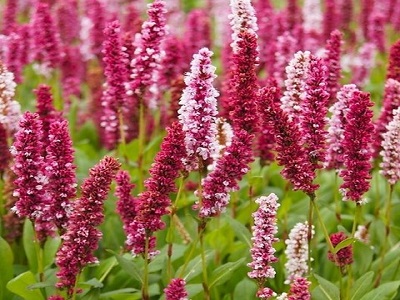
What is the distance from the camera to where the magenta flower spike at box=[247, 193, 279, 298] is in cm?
395

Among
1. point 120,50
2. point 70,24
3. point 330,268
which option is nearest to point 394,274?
point 330,268

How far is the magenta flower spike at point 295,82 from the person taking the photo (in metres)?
4.72

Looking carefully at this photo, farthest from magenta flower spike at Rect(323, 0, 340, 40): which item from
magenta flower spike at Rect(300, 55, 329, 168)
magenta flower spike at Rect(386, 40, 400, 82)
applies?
magenta flower spike at Rect(300, 55, 329, 168)

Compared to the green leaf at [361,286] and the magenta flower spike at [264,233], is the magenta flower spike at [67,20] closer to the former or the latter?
the green leaf at [361,286]

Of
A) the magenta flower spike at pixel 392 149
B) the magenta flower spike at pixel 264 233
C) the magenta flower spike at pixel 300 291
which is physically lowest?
the magenta flower spike at pixel 300 291

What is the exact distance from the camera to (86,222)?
4.07m

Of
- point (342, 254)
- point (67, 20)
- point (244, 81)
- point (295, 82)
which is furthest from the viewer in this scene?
point (67, 20)

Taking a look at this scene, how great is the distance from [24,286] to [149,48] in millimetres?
1606

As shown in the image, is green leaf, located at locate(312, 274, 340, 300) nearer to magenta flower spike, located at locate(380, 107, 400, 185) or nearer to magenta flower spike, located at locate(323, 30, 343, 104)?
magenta flower spike, located at locate(380, 107, 400, 185)

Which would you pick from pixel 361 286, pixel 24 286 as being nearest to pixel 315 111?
pixel 361 286

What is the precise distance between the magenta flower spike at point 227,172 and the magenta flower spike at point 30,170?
865mm

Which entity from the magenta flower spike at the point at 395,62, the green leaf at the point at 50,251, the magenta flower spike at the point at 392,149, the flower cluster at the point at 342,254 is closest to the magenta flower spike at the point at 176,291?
the flower cluster at the point at 342,254

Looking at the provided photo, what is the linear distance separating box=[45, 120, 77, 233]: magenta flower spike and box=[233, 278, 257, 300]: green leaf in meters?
1.39

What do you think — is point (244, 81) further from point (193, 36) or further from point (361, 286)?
point (193, 36)
